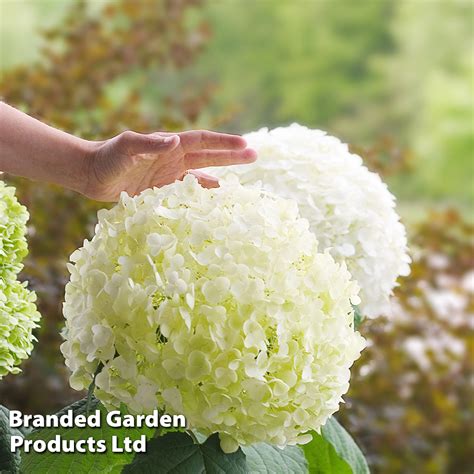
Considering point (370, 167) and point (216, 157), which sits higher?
point (370, 167)

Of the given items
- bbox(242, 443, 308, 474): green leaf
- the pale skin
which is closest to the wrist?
the pale skin

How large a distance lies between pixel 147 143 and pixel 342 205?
437 mm

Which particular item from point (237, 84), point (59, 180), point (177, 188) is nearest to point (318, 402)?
point (177, 188)

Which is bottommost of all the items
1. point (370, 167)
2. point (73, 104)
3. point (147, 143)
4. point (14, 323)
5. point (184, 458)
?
point (184, 458)

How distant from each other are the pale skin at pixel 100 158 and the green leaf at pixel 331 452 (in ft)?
1.30

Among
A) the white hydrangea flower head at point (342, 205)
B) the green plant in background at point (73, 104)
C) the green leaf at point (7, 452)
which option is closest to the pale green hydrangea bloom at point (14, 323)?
the green leaf at point (7, 452)

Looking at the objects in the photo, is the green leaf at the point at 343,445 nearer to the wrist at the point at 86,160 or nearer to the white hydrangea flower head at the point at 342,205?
the white hydrangea flower head at the point at 342,205

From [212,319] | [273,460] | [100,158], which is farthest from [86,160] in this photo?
[273,460]

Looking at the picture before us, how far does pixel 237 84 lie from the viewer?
1329cm

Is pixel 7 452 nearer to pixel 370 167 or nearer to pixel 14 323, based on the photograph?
pixel 14 323

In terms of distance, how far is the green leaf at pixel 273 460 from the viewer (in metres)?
1.10

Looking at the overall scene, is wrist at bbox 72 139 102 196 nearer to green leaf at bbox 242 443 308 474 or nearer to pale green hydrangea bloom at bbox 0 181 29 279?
pale green hydrangea bloom at bbox 0 181 29 279

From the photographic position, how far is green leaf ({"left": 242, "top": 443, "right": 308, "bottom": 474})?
3.62ft

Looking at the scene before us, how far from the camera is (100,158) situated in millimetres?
1137
